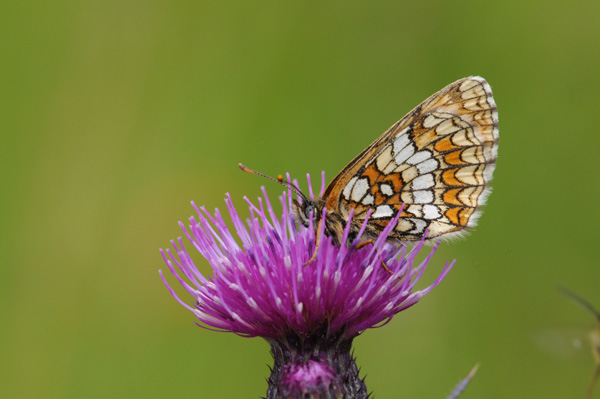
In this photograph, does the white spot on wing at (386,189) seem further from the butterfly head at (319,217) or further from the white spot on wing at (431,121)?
the white spot on wing at (431,121)

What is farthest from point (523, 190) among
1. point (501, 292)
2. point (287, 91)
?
point (287, 91)

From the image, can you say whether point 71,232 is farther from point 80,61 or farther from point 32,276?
point 80,61

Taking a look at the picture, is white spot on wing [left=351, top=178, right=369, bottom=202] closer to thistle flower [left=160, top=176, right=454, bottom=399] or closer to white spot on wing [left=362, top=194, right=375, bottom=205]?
white spot on wing [left=362, top=194, right=375, bottom=205]

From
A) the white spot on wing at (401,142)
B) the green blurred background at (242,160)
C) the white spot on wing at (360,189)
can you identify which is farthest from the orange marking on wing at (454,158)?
the green blurred background at (242,160)

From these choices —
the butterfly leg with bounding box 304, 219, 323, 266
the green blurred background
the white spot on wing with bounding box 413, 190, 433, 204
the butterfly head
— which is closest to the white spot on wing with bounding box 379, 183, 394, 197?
the white spot on wing with bounding box 413, 190, 433, 204

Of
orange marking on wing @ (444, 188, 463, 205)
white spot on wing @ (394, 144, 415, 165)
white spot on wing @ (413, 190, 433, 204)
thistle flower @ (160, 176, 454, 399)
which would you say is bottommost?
thistle flower @ (160, 176, 454, 399)

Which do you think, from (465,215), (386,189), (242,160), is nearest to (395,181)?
(386,189)
